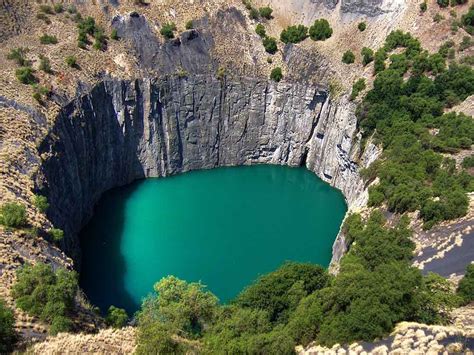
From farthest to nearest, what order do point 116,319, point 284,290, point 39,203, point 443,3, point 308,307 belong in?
point 443,3 < point 39,203 < point 284,290 < point 116,319 < point 308,307

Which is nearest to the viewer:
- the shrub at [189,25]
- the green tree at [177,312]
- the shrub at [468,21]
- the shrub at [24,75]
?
the green tree at [177,312]

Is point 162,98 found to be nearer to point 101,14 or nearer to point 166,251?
point 101,14

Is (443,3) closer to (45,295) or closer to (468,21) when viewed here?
(468,21)

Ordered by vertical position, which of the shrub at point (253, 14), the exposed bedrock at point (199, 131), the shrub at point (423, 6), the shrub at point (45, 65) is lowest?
the exposed bedrock at point (199, 131)

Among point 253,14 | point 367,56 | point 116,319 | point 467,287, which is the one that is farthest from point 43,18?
point 467,287

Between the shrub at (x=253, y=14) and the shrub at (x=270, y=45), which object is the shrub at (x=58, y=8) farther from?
the shrub at (x=270, y=45)

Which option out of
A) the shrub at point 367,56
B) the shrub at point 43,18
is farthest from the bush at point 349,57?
the shrub at point 43,18

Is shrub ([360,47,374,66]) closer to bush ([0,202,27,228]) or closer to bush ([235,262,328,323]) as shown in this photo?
bush ([235,262,328,323])
